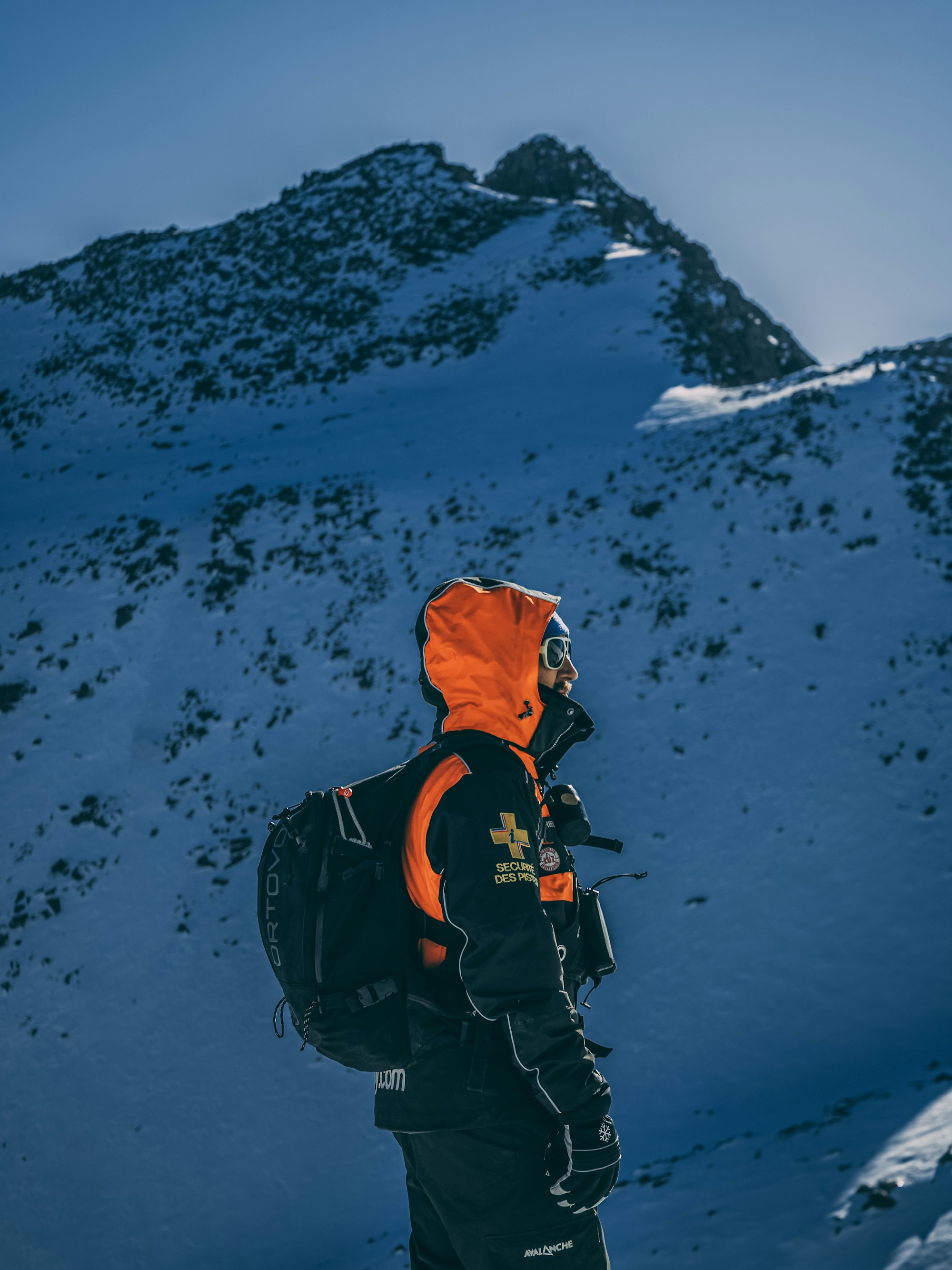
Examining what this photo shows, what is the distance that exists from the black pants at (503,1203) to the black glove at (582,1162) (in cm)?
6

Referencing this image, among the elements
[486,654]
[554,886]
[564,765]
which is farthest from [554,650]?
[564,765]

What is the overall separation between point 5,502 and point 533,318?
19.0 metres

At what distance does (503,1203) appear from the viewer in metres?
2.19

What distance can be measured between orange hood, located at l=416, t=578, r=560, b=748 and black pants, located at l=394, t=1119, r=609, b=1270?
116 cm

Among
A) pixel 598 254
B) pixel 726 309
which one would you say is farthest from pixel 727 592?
pixel 598 254

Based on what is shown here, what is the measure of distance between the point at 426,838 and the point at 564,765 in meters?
8.86

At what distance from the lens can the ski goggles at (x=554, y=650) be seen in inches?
99.1

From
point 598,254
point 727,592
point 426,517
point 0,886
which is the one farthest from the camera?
point 598,254

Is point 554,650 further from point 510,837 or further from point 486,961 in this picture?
point 486,961

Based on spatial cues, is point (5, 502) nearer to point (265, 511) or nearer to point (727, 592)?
point (265, 511)

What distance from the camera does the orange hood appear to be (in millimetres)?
2410

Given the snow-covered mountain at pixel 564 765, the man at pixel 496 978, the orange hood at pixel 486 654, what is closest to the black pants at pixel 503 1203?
the man at pixel 496 978

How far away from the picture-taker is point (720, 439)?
17.9 metres

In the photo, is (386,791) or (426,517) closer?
(386,791)
